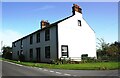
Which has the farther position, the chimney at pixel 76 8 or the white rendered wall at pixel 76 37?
the chimney at pixel 76 8

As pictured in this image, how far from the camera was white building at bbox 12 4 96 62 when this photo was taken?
32.4 m

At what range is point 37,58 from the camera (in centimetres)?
3834

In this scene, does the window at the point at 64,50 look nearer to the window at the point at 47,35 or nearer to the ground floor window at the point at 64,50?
the ground floor window at the point at 64,50

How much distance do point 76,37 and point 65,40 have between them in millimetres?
2586

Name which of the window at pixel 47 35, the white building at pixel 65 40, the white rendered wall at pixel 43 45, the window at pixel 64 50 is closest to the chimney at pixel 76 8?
the white building at pixel 65 40

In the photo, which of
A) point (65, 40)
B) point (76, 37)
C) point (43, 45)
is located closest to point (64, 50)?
point (65, 40)

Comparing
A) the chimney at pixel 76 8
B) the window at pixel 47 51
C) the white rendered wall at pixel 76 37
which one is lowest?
the window at pixel 47 51

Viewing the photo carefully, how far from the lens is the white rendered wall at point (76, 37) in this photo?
108 ft

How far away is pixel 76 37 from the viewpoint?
114 ft

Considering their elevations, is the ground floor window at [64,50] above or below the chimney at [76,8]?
below

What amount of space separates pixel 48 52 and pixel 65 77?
2021 cm

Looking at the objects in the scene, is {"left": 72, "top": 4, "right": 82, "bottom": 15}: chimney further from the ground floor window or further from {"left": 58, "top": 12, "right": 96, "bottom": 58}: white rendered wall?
the ground floor window

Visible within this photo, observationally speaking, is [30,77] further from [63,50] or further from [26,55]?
[26,55]

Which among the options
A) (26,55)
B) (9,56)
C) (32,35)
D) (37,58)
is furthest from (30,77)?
(9,56)
